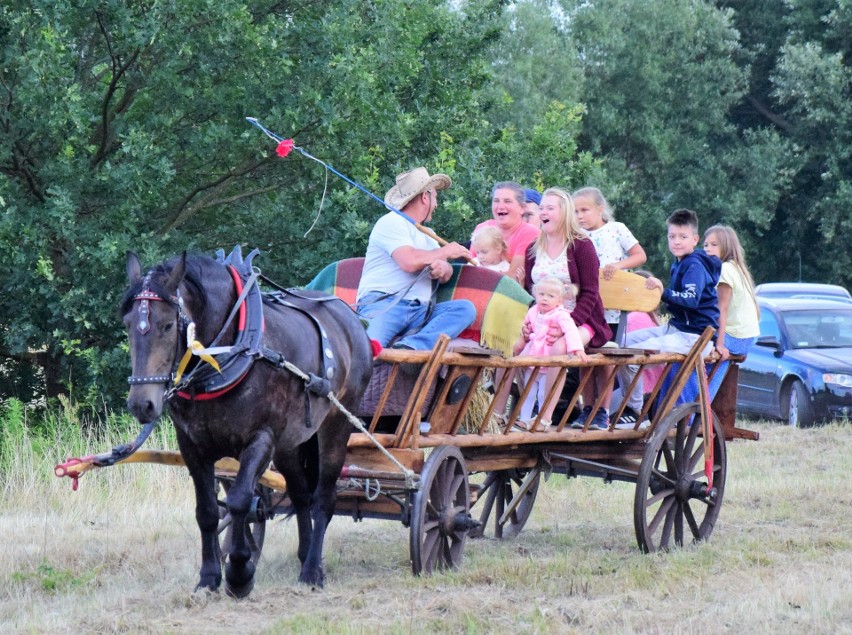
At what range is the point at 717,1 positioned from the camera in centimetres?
3928

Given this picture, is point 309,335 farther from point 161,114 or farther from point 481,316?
point 161,114

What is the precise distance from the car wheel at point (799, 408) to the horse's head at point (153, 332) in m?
10.8

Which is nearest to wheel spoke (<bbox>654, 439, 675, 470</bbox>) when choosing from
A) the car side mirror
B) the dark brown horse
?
the dark brown horse

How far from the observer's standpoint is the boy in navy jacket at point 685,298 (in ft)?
27.9

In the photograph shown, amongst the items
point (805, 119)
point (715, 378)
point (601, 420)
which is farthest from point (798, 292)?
point (805, 119)

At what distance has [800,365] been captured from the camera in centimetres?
1523

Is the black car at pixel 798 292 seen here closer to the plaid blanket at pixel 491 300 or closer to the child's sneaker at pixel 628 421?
the child's sneaker at pixel 628 421

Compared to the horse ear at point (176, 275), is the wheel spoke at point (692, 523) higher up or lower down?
lower down

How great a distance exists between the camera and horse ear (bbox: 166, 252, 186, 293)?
18.4 ft

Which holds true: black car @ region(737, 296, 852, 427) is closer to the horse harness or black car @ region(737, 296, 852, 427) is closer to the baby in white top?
the baby in white top

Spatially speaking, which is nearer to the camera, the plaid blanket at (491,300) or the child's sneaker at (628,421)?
the plaid blanket at (491,300)

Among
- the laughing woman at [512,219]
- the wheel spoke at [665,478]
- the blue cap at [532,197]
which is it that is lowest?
the wheel spoke at [665,478]

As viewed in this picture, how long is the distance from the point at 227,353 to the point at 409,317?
1.93m

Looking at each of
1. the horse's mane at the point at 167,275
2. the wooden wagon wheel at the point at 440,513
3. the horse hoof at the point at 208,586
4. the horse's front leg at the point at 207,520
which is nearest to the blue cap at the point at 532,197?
the wooden wagon wheel at the point at 440,513
